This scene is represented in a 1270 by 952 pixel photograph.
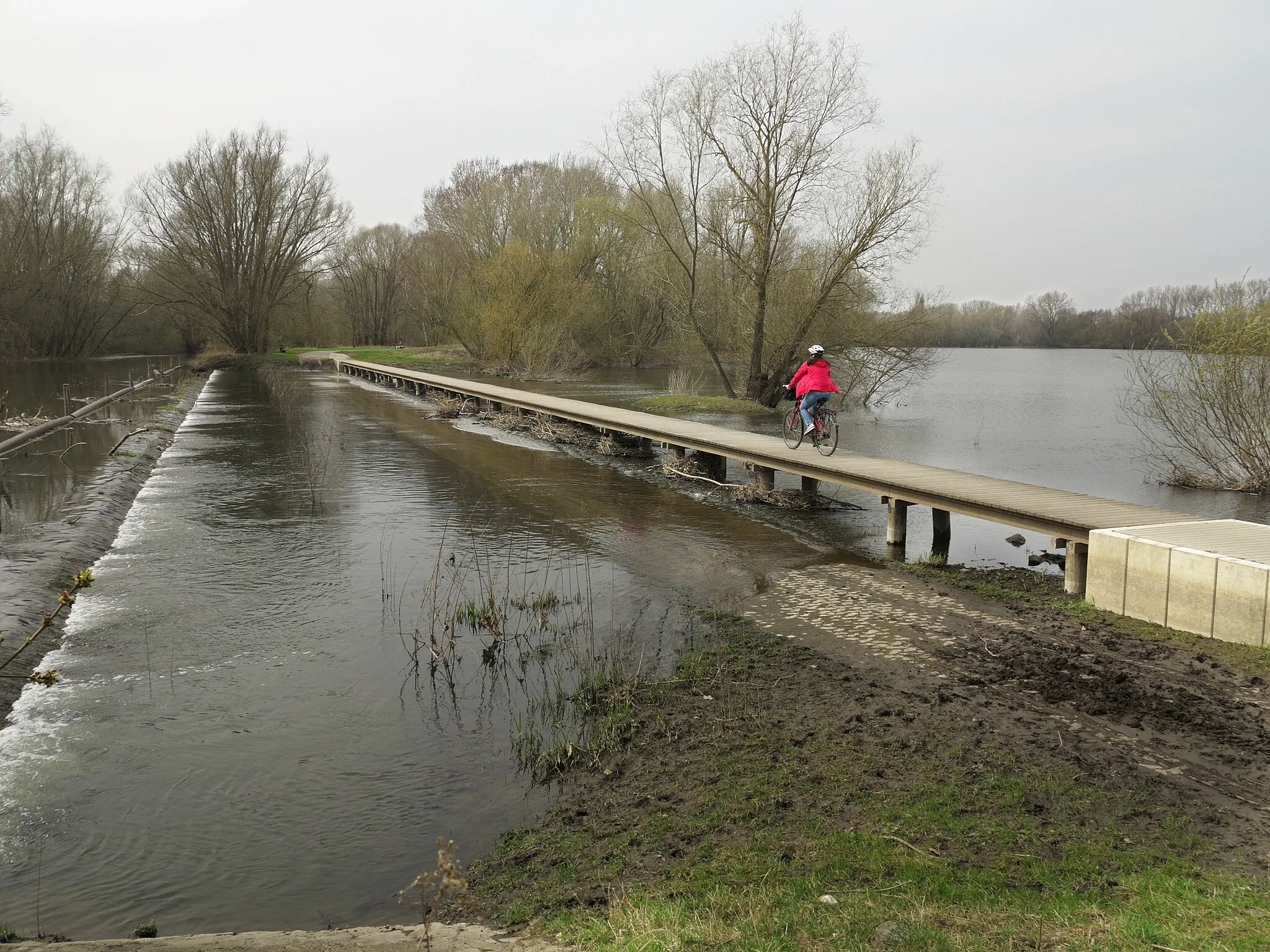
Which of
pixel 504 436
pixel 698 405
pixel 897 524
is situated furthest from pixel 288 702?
pixel 698 405

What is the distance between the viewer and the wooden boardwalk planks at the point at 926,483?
28.2 ft

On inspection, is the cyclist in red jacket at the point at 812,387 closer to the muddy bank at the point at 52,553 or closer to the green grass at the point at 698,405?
the muddy bank at the point at 52,553

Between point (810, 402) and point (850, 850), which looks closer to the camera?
point (850, 850)

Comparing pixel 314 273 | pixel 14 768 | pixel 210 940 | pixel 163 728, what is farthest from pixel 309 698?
pixel 314 273

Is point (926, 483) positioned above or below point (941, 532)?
above

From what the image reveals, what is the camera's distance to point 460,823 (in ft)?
15.5

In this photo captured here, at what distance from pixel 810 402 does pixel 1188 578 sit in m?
7.27

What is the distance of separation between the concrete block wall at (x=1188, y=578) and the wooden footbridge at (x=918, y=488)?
1.52 ft

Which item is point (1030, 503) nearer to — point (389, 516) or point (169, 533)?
point (389, 516)

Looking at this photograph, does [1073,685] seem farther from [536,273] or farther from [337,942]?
[536,273]

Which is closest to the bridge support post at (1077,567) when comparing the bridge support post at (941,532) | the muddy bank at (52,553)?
the bridge support post at (941,532)

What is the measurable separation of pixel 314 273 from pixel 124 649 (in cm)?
5084

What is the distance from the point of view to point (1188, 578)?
6.82m

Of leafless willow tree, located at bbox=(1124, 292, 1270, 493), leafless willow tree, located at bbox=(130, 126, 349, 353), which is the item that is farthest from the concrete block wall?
leafless willow tree, located at bbox=(130, 126, 349, 353)
